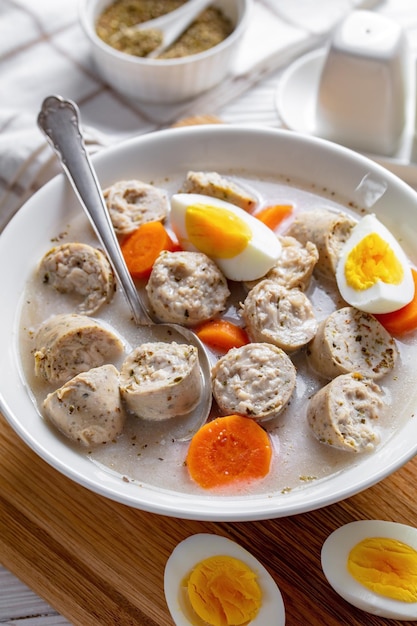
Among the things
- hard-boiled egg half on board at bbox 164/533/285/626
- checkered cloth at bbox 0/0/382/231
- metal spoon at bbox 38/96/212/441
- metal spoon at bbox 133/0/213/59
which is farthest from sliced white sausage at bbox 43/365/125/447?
metal spoon at bbox 133/0/213/59

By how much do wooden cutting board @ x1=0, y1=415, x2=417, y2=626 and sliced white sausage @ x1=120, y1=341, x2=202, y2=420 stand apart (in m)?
0.42

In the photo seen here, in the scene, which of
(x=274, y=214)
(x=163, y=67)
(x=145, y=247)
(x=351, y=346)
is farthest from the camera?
(x=163, y=67)

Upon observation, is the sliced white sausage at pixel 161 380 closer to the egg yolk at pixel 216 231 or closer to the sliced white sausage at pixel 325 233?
the egg yolk at pixel 216 231

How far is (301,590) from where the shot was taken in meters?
2.63

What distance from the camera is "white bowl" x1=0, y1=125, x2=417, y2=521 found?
2520 mm

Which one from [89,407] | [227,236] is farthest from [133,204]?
[89,407]

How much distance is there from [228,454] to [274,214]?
112cm

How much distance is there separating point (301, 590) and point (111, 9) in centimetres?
340

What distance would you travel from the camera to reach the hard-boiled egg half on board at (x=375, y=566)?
2553mm

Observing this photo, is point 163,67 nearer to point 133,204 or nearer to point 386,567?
point 133,204

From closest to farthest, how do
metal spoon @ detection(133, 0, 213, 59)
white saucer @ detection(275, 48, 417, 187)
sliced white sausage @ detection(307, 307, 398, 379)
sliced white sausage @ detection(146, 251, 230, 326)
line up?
sliced white sausage @ detection(307, 307, 398, 379)
sliced white sausage @ detection(146, 251, 230, 326)
white saucer @ detection(275, 48, 417, 187)
metal spoon @ detection(133, 0, 213, 59)

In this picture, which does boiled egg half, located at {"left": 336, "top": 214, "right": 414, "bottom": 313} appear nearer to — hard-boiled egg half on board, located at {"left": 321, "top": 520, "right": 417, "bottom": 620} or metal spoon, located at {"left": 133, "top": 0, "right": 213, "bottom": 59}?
hard-boiled egg half on board, located at {"left": 321, "top": 520, "right": 417, "bottom": 620}

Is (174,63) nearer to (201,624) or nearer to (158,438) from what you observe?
(158,438)

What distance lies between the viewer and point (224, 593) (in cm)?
→ 254
